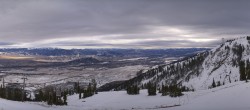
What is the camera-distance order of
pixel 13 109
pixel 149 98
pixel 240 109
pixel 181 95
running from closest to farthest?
pixel 240 109, pixel 13 109, pixel 181 95, pixel 149 98

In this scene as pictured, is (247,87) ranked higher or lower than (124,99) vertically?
higher

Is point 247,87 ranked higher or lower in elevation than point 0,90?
higher

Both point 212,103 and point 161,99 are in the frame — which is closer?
point 212,103

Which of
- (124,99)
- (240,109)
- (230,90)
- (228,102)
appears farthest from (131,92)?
(240,109)

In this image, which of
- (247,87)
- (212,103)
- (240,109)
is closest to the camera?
(240,109)

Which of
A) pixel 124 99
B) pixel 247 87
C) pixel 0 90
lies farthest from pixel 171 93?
pixel 0 90

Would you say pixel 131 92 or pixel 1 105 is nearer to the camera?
pixel 1 105

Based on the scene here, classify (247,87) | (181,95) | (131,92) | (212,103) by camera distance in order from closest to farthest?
(212,103) < (247,87) < (181,95) < (131,92)

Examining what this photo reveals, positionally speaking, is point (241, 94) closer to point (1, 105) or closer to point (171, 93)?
point (171, 93)

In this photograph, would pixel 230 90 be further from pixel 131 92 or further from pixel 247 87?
pixel 131 92
